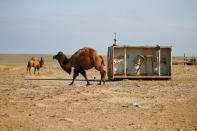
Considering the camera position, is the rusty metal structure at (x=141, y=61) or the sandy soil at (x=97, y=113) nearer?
the sandy soil at (x=97, y=113)

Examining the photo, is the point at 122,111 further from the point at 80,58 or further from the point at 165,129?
the point at 80,58

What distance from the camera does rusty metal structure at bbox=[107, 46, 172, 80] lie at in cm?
1966

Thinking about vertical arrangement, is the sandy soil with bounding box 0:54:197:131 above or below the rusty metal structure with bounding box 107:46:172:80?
below

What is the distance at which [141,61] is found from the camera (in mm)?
19875

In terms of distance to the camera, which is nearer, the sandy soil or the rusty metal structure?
the sandy soil

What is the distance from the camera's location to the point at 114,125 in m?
6.22

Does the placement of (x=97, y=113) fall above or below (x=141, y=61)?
below

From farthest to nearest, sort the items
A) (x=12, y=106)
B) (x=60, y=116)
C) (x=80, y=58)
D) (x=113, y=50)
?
1. (x=113, y=50)
2. (x=80, y=58)
3. (x=12, y=106)
4. (x=60, y=116)

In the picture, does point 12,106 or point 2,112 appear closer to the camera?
point 2,112

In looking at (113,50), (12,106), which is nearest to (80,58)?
(113,50)

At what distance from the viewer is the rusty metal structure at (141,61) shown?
1966 cm

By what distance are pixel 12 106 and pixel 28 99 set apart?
128 centimetres

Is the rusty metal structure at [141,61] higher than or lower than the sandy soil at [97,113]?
higher

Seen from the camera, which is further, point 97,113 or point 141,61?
point 141,61
